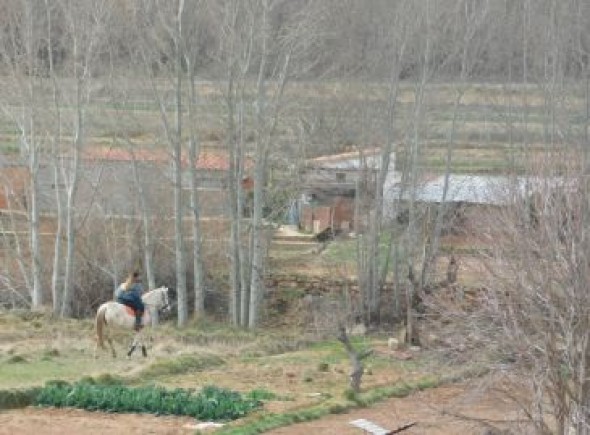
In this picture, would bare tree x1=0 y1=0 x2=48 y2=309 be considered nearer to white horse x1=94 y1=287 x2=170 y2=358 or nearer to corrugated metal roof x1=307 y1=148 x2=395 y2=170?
corrugated metal roof x1=307 y1=148 x2=395 y2=170

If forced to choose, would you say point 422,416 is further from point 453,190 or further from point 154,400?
point 453,190

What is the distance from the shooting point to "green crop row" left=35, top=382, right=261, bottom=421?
18.6 metres

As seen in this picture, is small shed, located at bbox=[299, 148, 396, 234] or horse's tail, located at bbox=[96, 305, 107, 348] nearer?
horse's tail, located at bbox=[96, 305, 107, 348]

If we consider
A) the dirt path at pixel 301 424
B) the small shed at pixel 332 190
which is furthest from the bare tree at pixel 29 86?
the dirt path at pixel 301 424

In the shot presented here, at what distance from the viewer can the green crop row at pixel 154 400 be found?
61.0 ft

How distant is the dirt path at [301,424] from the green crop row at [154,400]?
20 centimetres

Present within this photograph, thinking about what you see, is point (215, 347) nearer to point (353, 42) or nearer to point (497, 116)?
point (353, 42)

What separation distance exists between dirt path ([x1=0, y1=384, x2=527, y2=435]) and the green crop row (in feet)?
0.66

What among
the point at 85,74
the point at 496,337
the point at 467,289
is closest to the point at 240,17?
the point at 85,74

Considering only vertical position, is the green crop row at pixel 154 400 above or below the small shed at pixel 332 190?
below

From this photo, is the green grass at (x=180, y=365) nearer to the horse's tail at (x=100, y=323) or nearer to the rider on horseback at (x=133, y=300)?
the rider on horseback at (x=133, y=300)

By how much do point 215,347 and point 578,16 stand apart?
47.1ft

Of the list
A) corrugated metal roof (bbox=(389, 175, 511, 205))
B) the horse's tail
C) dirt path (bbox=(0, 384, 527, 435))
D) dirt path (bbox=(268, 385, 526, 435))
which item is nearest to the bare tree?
the horse's tail

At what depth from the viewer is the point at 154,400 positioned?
18859 millimetres
